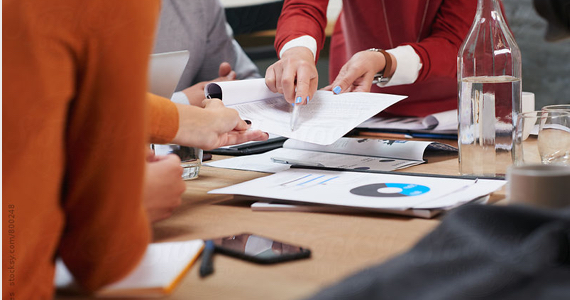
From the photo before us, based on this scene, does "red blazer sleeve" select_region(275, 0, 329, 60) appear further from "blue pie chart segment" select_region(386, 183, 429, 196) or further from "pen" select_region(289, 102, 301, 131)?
"blue pie chart segment" select_region(386, 183, 429, 196)

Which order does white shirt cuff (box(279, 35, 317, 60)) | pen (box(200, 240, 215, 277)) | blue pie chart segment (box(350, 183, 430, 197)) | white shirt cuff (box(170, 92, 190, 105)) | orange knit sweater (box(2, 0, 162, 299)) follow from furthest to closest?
white shirt cuff (box(170, 92, 190, 105)) → white shirt cuff (box(279, 35, 317, 60)) → blue pie chart segment (box(350, 183, 430, 197)) → pen (box(200, 240, 215, 277)) → orange knit sweater (box(2, 0, 162, 299))

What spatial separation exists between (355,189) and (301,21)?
756mm

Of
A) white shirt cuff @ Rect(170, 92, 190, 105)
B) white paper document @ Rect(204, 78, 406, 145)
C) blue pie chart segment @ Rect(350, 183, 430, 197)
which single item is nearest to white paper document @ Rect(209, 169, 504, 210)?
blue pie chart segment @ Rect(350, 183, 430, 197)

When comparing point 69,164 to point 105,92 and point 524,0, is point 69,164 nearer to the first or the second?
point 105,92

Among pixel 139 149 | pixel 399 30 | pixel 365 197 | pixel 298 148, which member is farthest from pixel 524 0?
pixel 139 149

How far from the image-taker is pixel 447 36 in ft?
5.23

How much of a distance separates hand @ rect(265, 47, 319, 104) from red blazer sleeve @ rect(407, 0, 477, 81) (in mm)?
404

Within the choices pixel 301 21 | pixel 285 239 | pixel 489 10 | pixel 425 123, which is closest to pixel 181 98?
pixel 301 21

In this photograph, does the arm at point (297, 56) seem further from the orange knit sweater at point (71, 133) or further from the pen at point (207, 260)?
the orange knit sweater at point (71, 133)

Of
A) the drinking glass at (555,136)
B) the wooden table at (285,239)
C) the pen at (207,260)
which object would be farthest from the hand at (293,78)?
the pen at (207,260)

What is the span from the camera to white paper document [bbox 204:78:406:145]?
43.2 inches

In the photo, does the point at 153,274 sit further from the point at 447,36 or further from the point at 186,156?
the point at 447,36

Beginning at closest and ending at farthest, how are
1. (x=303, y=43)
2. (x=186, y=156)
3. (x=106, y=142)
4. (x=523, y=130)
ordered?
(x=106, y=142) → (x=523, y=130) → (x=186, y=156) → (x=303, y=43)

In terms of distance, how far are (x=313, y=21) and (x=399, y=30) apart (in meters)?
0.27
